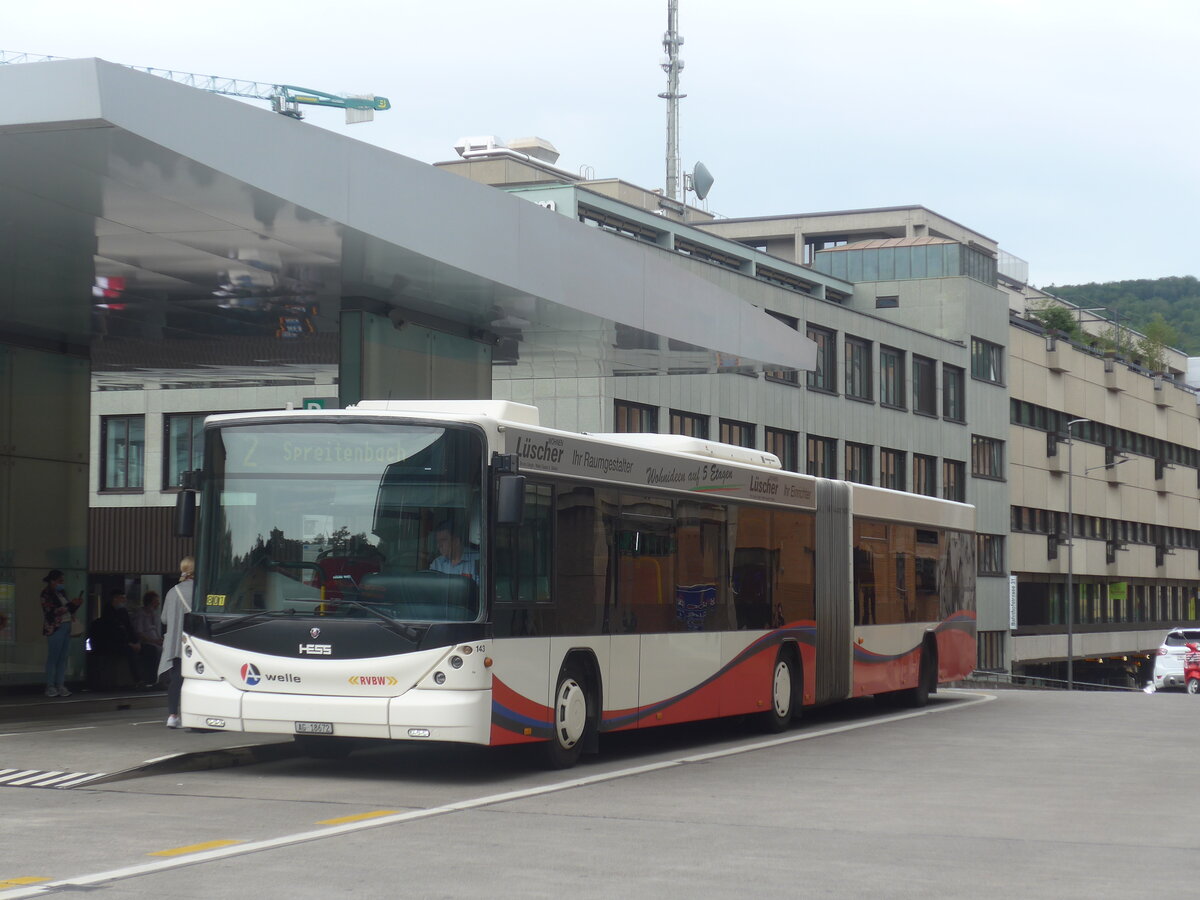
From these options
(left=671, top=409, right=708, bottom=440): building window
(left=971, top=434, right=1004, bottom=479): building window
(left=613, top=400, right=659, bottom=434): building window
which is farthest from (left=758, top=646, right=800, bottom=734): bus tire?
(left=971, top=434, right=1004, bottom=479): building window

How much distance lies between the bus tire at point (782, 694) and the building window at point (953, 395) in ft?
162

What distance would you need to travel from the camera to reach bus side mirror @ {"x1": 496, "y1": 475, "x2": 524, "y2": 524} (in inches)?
494

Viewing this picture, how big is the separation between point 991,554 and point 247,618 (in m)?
60.7

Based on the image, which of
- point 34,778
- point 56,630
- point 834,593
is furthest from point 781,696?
point 56,630

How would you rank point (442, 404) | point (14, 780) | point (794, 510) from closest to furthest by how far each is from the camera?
point (14, 780) → point (442, 404) → point (794, 510)

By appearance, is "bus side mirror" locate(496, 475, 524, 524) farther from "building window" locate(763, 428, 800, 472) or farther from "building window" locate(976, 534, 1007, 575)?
"building window" locate(976, 534, 1007, 575)

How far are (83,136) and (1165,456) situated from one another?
8701 centimetres

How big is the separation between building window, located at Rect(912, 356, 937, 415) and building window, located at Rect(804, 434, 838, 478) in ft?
25.1

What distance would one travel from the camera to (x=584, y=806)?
11.6 metres

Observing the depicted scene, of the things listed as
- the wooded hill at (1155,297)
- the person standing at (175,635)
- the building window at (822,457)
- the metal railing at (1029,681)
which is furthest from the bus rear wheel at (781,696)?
the wooded hill at (1155,297)

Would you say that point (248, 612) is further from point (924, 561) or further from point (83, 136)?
point (924, 561)

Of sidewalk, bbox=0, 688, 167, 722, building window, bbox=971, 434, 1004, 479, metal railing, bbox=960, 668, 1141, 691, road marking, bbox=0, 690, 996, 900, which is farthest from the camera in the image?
building window, bbox=971, 434, 1004, 479

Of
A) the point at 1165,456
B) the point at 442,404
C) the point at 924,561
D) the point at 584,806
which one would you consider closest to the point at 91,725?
the point at 442,404

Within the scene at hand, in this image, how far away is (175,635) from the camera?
15945 millimetres
